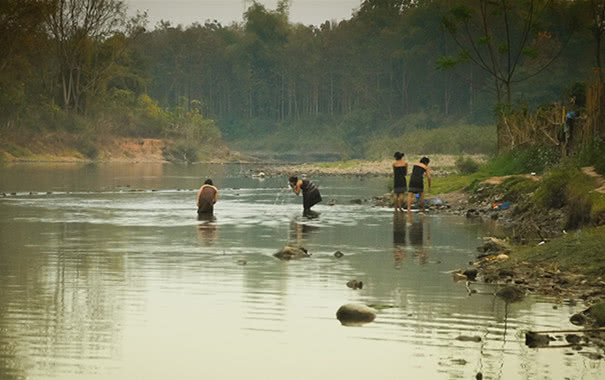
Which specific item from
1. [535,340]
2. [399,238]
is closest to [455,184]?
[399,238]

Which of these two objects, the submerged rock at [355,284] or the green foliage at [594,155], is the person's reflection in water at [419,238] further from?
the green foliage at [594,155]

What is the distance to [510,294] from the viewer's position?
13.3 m

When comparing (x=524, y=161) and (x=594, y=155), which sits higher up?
(x=594, y=155)

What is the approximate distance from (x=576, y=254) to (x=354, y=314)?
474cm

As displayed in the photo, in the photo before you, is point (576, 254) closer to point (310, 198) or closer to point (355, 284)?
point (355, 284)

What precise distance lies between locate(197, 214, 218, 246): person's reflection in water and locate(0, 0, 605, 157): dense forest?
20.9 meters

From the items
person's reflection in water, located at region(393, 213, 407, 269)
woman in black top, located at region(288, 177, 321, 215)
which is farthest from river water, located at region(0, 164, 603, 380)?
woman in black top, located at region(288, 177, 321, 215)

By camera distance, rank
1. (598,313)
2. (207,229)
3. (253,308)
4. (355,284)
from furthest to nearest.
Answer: (207,229) < (355,284) < (253,308) < (598,313)

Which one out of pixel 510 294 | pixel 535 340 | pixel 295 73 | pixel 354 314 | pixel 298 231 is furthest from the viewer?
pixel 295 73

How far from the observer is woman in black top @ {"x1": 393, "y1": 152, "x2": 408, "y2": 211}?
28.1 m

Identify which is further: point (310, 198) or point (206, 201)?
point (310, 198)

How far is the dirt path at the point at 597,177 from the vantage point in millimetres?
21484

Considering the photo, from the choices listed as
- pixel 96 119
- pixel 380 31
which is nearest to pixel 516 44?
pixel 380 31

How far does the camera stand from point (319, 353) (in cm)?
1034
